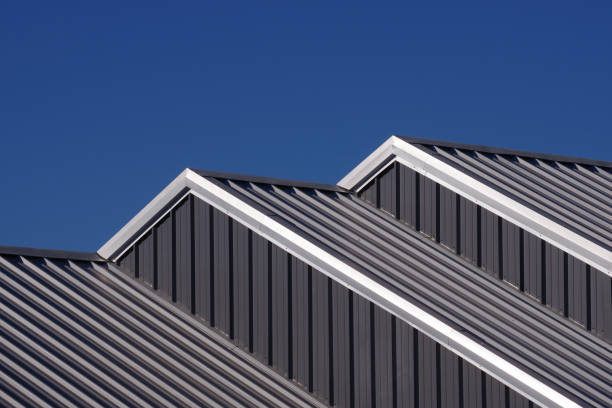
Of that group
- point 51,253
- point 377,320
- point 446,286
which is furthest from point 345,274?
point 51,253

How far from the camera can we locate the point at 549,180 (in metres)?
25.8

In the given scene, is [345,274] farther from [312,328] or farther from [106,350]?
[106,350]

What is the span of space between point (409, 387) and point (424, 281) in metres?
2.77

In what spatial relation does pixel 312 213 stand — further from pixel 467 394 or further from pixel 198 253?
pixel 467 394

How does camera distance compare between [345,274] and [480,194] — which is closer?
[345,274]

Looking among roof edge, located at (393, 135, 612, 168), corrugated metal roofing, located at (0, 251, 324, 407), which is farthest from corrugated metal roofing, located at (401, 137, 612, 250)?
corrugated metal roofing, located at (0, 251, 324, 407)

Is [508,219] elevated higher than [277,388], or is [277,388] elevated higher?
[508,219]

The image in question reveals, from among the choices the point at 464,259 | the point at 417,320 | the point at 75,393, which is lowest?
the point at 75,393

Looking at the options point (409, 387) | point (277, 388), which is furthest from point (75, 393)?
point (409, 387)

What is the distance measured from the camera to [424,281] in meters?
21.0

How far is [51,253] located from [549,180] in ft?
35.4

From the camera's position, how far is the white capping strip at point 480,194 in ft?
69.7

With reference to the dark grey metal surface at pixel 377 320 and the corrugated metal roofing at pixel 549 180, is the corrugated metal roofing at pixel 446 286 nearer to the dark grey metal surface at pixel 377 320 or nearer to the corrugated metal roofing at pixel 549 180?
the dark grey metal surface at pixel 377 320

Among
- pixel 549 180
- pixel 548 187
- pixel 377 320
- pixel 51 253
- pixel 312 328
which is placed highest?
pixel 549 180
